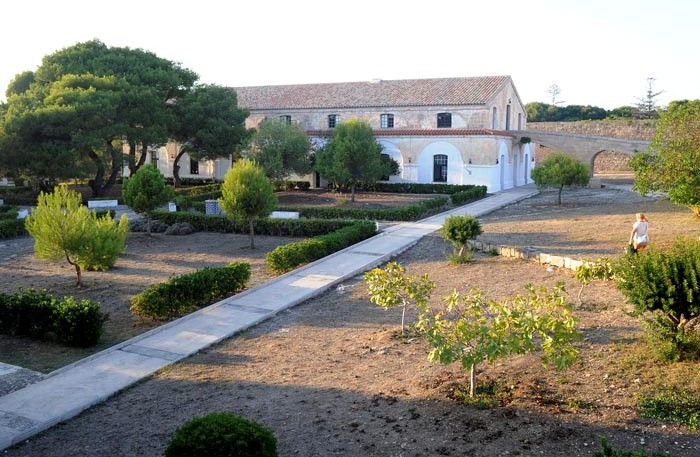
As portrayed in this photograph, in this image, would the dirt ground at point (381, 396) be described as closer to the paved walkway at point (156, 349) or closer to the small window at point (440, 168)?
the paved walkway at point (156, 349)

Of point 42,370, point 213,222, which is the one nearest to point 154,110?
point 213,222

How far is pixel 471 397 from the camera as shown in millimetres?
7676

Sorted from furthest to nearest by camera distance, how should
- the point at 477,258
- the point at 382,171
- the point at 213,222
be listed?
the point at 382,171, the point at 213,222, the point at 477,258

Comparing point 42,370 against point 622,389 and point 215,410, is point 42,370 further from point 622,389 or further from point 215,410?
point 622,389

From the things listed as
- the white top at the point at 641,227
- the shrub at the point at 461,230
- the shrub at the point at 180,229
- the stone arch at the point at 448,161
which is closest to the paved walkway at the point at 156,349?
the shrub at the point at 461,230

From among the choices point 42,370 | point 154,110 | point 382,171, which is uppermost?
point 154,110

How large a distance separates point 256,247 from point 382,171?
48.9 ft

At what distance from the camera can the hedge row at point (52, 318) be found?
36.6ft

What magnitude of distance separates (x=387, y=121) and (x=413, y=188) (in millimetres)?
6806

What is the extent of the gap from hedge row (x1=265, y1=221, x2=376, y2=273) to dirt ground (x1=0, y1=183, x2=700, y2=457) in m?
4.00

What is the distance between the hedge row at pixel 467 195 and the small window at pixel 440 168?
13.8ft

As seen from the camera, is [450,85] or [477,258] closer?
[477,258]

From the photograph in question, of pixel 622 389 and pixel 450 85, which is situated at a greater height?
pixel 450 85

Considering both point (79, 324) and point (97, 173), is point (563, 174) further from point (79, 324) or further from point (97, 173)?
point (97, 173)
